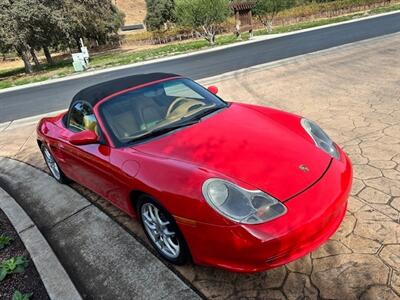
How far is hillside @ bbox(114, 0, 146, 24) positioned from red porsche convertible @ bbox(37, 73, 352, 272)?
113 m

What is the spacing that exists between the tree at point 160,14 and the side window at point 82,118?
59.7 meters

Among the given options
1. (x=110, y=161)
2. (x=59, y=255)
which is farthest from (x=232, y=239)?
(x=59, y=255)

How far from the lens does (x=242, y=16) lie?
96.1ft

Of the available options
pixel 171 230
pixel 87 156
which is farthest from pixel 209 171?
pixel 87 156

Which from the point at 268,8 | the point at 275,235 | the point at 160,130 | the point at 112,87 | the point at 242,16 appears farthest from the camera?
the point at 268,8

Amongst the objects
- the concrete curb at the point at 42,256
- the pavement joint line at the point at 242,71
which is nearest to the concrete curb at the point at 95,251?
the concrete curb at the point at 42,256

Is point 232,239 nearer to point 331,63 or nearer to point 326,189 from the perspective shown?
point 326,189

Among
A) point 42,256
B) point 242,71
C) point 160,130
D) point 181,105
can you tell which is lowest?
point 242,71

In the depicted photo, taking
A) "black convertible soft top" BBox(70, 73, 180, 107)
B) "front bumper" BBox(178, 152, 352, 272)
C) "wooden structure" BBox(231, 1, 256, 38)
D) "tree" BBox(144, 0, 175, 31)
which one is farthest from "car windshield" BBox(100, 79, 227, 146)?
"tree" BBox(144, 0, 175, 31)

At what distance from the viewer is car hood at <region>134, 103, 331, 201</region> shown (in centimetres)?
269

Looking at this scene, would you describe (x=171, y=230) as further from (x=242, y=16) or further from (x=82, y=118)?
(x=242, y=16)

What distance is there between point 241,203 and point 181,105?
1652 mm

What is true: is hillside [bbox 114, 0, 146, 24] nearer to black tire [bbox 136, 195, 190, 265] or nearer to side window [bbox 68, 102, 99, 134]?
side window [bbox 68, 102, 99, 134]

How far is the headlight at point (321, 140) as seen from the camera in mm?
3168
